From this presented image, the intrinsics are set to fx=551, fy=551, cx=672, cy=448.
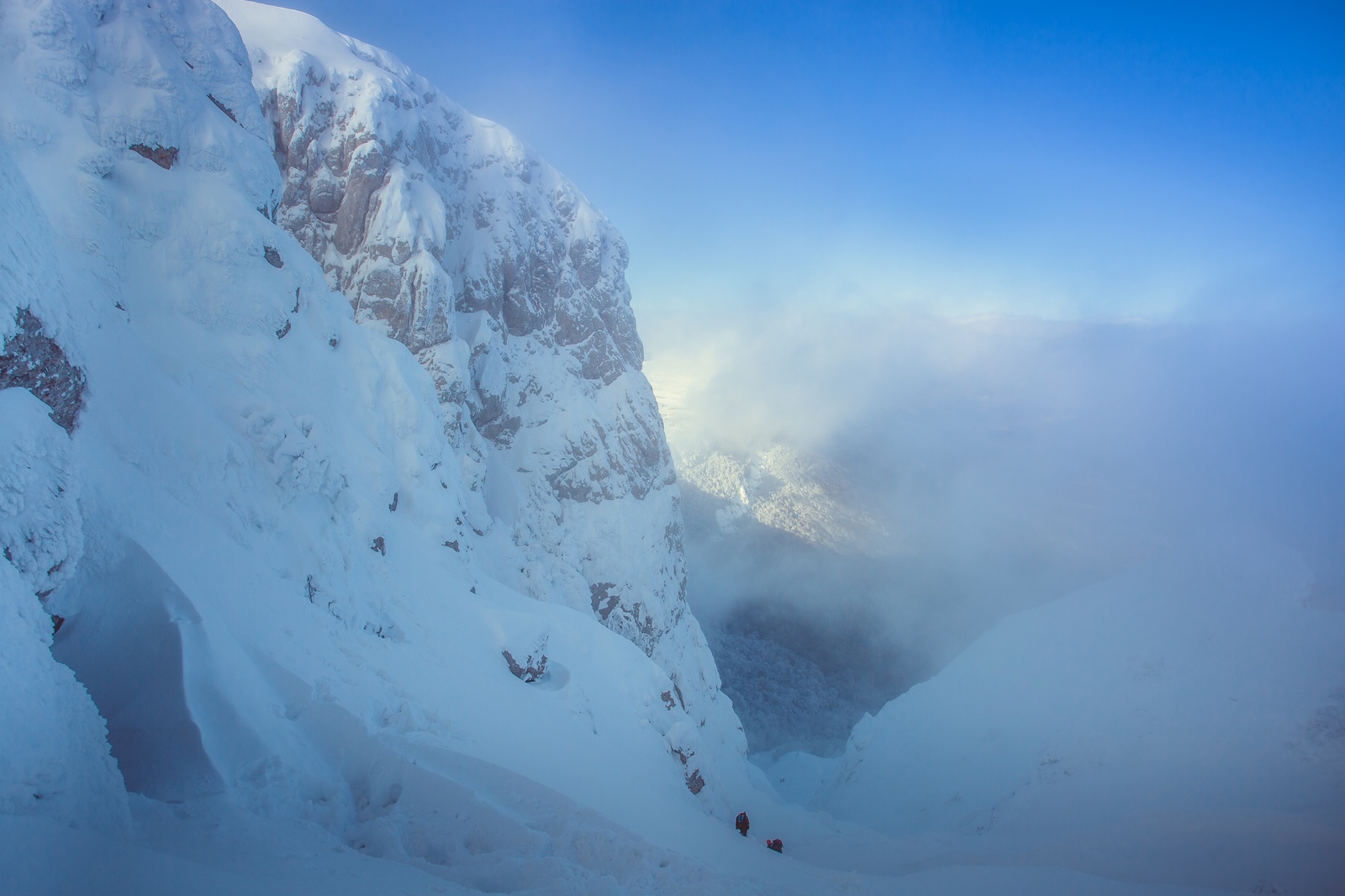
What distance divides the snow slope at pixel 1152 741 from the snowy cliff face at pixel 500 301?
796 inches

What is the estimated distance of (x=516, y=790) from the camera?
11336 millimetres

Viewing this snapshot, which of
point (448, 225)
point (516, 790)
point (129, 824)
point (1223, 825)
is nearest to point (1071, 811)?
point (1223, 825)

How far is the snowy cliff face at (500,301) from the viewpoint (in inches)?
1371

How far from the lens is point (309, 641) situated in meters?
12.2

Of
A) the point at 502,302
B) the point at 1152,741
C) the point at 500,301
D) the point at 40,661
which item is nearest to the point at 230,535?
the point at 40,661

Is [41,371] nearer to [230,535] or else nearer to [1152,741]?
[230,535]

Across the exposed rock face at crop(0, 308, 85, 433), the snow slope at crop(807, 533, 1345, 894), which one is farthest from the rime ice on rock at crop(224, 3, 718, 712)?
the exposed rock face at crop(0, 308, 85, 433)

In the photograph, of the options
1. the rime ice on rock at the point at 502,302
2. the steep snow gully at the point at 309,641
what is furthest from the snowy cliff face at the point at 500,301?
the steep snow gully at the point at 309,641

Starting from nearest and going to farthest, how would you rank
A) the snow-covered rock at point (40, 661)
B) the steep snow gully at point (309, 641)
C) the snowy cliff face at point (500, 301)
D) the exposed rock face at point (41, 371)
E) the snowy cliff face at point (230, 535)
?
1. the snow-covered rock at point (40, 661)
2. the steep snow gully at point (309, 641)
3. the snowy cliff face at point (230, 535)
4. the exposed rock face at point (41, 371)
5. the snowy cliff face at point (500, 301)

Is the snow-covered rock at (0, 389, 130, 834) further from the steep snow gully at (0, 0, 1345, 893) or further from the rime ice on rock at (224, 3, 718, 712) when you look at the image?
the rime ice on rock at (224, 3, 718, 712)

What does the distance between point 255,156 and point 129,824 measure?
20.7 m

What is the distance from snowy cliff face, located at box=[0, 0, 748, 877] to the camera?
8.24m

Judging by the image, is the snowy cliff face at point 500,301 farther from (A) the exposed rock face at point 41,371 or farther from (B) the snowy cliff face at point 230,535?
(A) the exposed rock face at point 41,371

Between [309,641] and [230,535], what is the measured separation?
122 inches
